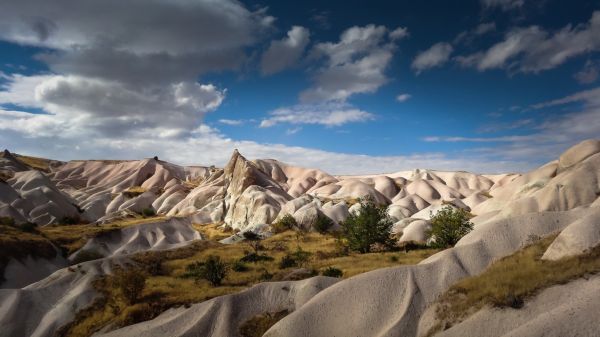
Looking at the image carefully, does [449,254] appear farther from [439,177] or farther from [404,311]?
[439,177]

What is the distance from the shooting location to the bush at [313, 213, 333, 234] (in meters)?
58.8

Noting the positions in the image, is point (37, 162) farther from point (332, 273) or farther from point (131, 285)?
point (332, 273)

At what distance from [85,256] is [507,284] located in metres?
Result: 40.2

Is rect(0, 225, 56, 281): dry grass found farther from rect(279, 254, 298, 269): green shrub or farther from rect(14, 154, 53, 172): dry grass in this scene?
rect(14, 154, 53, 172): dry grass

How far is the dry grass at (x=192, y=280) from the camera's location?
2223 centimetres

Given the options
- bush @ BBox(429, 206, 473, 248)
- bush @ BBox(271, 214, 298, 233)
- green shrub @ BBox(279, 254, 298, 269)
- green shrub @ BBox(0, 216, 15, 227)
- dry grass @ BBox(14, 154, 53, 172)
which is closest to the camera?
green shrub @ BBox(279, 254, 298, 269)

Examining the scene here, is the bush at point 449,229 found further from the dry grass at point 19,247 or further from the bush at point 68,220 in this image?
the bush at point 68,220

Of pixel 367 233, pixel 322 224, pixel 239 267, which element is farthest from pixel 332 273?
pixel 322 224

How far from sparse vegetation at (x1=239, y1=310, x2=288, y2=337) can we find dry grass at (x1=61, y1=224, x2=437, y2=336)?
429 centimetres

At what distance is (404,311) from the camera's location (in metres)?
17.4

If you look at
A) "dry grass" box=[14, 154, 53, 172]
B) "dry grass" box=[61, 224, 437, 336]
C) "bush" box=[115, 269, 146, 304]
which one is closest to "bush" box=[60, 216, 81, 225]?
"dry grass" box=[61, 224, 437, 336]

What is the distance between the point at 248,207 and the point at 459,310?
2490 inches

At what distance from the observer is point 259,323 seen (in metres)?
19.4

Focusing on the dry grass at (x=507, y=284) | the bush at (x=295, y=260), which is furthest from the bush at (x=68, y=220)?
the dry grass at (x=507, y=284)
